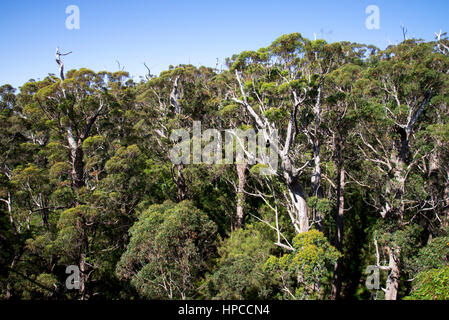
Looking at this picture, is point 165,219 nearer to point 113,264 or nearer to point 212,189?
point 113,264

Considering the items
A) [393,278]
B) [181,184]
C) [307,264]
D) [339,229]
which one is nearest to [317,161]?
[339,229]

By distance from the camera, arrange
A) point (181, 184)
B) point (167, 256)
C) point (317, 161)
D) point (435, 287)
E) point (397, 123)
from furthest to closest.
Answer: point (181, 184) < point (317, 161) < point (397, 123) < point (167, 256) < point (435, 287)

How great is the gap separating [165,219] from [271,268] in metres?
4.14

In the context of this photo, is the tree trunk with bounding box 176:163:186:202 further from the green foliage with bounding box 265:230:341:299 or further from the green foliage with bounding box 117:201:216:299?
the green foliage with bounding box 265:230:341:299

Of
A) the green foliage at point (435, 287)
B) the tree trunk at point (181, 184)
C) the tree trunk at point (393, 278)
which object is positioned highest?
the tree trunk at point (181, 184)

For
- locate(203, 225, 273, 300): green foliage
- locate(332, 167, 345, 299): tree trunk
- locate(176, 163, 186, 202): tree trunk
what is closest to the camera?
locate(203, 225, 273, 300): green foliage

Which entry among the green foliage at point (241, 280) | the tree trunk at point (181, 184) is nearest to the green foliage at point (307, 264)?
the green foliage at point (241, 280)

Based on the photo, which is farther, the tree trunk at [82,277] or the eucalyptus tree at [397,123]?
the tree trunk at [82,277]

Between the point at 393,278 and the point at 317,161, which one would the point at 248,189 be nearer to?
the point at 317,161

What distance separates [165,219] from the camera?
408 inches

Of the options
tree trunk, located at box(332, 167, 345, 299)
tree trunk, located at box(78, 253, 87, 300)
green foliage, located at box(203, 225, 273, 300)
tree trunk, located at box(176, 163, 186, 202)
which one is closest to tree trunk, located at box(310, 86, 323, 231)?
tree trunk, located at box(332, 167, 345, 299)

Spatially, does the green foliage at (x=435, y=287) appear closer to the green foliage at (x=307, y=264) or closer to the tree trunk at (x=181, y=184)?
the green foliage at (x=307, y=264)
